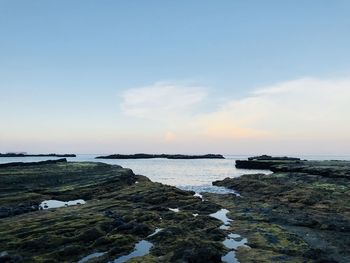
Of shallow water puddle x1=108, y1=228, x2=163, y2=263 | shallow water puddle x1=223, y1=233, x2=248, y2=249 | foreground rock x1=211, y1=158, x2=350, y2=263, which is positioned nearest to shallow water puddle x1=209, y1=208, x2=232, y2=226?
foreground rock x1=211, y1=158, x2=350, y2=263

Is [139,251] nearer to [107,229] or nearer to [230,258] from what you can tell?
[107,229]

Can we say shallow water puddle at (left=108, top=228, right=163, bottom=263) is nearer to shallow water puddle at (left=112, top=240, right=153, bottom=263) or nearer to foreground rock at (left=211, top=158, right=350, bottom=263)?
shallow water puddle at (left=112, top=240, right=153, bottom=263)

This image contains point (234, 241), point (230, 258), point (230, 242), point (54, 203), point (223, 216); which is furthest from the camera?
point (54, 203)

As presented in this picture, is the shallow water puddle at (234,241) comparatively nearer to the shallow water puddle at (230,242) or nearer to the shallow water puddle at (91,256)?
the shallow water puddle at (230,242)

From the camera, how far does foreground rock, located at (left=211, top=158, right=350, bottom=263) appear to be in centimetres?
2611

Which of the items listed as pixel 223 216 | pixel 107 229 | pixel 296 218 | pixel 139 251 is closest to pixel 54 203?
pixel 107 229

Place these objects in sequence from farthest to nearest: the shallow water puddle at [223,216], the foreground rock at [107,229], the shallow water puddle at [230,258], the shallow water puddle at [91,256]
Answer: the shallow water puddle at [223,216] < the foreground rock at [107,229] < the shallow water puddle at [230,258] < the shallow water puddle at [91,256]

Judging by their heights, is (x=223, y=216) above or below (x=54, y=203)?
below

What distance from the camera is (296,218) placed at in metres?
38.1

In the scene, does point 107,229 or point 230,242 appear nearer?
point 230,242

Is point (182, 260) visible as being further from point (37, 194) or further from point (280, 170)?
point (280, 170)

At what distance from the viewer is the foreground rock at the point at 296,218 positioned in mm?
26109

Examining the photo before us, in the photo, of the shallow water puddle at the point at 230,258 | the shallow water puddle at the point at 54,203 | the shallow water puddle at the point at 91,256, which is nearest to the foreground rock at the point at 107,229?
the shallow water puddle at the point at 91,256

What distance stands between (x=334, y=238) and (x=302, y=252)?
5.40 metres
